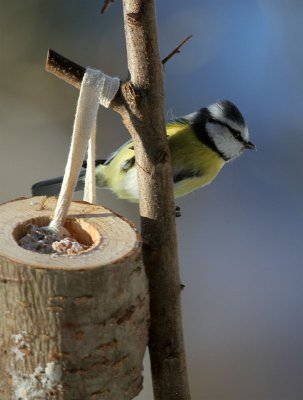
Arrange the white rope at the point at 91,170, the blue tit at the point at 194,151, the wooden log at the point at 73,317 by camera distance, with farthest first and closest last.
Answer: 1. the blue tit at the point at 194,151
2. the white rope at the point at 91,170
3. the wooden log at the point at 73,317

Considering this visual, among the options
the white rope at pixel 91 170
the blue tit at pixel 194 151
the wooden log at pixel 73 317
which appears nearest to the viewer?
the wooden log at pixel 73 317

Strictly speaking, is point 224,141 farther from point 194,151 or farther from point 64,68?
point 64,68

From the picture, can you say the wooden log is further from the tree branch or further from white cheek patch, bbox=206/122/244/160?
white cheek patch, bbox=206/122/244/160

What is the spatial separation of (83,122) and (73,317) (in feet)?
0.60

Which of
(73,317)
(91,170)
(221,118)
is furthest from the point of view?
(221,118)

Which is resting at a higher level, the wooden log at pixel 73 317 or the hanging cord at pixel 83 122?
the hanging cord at pixel 83 122

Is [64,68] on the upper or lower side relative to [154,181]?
upper

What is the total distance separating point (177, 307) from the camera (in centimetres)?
68

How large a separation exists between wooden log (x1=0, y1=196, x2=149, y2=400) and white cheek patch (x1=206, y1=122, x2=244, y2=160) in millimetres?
643

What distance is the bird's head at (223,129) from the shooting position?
47.0 inches

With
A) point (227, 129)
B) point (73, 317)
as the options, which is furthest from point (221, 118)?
point (73, 317)

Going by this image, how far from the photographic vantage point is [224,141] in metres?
1.26

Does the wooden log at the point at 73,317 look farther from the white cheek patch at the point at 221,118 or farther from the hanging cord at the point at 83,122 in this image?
the white cheek patch at the point at 221,118

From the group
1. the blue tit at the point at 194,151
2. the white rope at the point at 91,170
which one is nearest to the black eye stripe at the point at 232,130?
the blue tit at the point at 194,151
